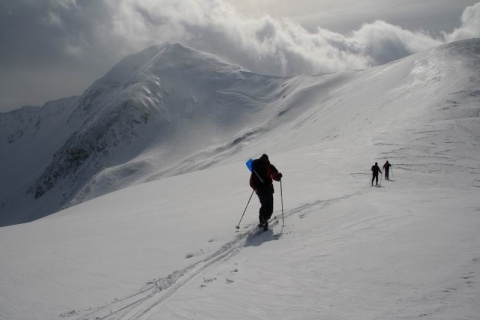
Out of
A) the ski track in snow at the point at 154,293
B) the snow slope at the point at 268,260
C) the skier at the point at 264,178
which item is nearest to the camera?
the snow slope at the point at 268,260

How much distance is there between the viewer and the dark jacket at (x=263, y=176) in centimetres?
1113

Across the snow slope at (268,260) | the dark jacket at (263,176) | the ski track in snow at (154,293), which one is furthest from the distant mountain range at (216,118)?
the ski track in snow at (154,293)

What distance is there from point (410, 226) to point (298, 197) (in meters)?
6.63

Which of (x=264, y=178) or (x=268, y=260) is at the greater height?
(x=264, y=178)

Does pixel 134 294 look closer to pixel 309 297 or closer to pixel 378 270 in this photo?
pixel 309 297

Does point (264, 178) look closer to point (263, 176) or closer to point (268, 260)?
point (263, 176)

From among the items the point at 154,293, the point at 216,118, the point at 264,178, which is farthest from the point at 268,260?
the point at 216,118

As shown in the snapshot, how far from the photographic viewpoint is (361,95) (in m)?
83.0

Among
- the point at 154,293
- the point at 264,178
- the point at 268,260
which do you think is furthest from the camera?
the point at 264,178

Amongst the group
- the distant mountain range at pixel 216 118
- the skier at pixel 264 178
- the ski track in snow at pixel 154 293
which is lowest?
the ski track in snow at pixel 154 293

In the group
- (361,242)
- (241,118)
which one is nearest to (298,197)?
(361,242)

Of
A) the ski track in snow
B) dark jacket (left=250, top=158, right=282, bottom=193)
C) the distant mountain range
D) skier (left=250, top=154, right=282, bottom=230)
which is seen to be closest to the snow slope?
the ski track in snow

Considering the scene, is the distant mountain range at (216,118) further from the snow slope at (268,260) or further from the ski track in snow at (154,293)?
the ski track in snow at (154,293)

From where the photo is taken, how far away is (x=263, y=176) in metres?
11.2
